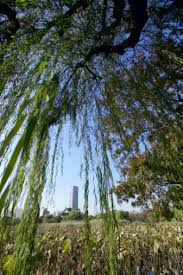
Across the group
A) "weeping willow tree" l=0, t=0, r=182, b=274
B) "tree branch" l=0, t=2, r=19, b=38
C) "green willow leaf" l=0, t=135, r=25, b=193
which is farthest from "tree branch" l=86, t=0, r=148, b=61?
"green willow leaf" l=0, t=135, r=25, b=193

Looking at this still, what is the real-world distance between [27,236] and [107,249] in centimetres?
20

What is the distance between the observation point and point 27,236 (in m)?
0.42

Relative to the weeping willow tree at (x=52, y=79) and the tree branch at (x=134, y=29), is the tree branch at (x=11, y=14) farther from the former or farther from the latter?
the tree branch at (x=134, y=29)

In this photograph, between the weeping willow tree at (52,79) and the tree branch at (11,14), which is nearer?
the weeping willow tree at (52,79)

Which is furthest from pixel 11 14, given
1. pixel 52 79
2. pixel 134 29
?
pixel 52 79

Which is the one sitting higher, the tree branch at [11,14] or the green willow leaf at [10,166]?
the tree branch at [11,14]

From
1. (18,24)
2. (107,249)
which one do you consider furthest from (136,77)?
(107,249)

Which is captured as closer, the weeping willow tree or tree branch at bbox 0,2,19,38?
the weeping willow tree

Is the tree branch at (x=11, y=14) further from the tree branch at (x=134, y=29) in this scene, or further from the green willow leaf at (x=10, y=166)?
the green willow leaf at (x=10, y=166)

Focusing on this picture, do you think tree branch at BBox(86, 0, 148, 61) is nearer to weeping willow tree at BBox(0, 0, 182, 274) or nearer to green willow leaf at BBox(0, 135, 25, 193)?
weeping willow tree at BBox(0, 0, 182, 274)

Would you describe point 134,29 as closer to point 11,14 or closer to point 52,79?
point 11,14

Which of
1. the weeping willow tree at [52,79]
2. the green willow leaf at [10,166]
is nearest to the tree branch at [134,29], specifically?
the weeping willow tree at [52,79]

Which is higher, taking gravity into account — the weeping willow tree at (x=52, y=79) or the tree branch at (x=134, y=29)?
the tree branch at (x=134, y=29)

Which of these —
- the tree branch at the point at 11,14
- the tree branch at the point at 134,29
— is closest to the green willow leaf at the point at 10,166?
the tree branch at the point at 134,29
